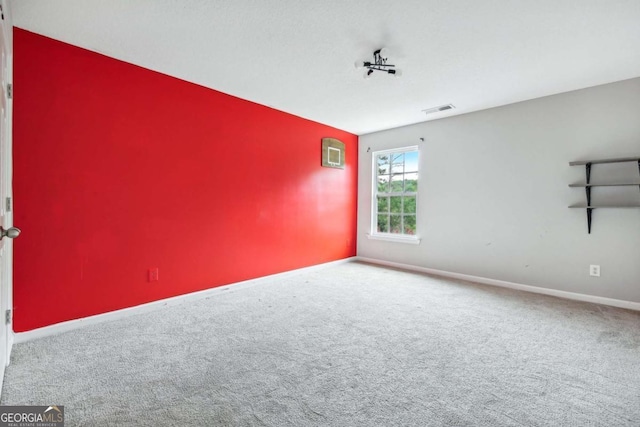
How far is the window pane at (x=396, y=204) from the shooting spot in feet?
16.5

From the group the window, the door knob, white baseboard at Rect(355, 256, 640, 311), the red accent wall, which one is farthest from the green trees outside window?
the door knob

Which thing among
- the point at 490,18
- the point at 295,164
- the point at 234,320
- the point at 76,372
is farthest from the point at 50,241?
the point at 490,18

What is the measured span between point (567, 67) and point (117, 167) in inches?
177

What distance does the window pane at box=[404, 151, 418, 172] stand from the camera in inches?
190

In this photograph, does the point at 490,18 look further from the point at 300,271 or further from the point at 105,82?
the point at 300,271

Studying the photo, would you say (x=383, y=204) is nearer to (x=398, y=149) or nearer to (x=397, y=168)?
(x=397, y=168)

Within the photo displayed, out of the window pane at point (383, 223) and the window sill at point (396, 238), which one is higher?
the window pane at point (383, 223)

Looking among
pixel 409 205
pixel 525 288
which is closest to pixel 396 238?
pixel 409 205

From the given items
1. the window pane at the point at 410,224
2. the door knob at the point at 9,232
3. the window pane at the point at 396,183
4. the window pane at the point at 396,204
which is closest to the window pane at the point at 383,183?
the window pane at the point at 396,183

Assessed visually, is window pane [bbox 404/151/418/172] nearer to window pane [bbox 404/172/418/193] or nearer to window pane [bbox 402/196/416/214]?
window pane [bbox 404/172/418/193]

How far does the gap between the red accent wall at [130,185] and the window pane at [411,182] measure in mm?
2069

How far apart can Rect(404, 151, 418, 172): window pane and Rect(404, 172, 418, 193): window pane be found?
87 millimetres

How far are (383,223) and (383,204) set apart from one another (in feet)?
1.16

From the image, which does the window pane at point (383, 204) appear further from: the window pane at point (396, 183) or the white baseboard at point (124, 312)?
the white baseboard at point (124, 312)
